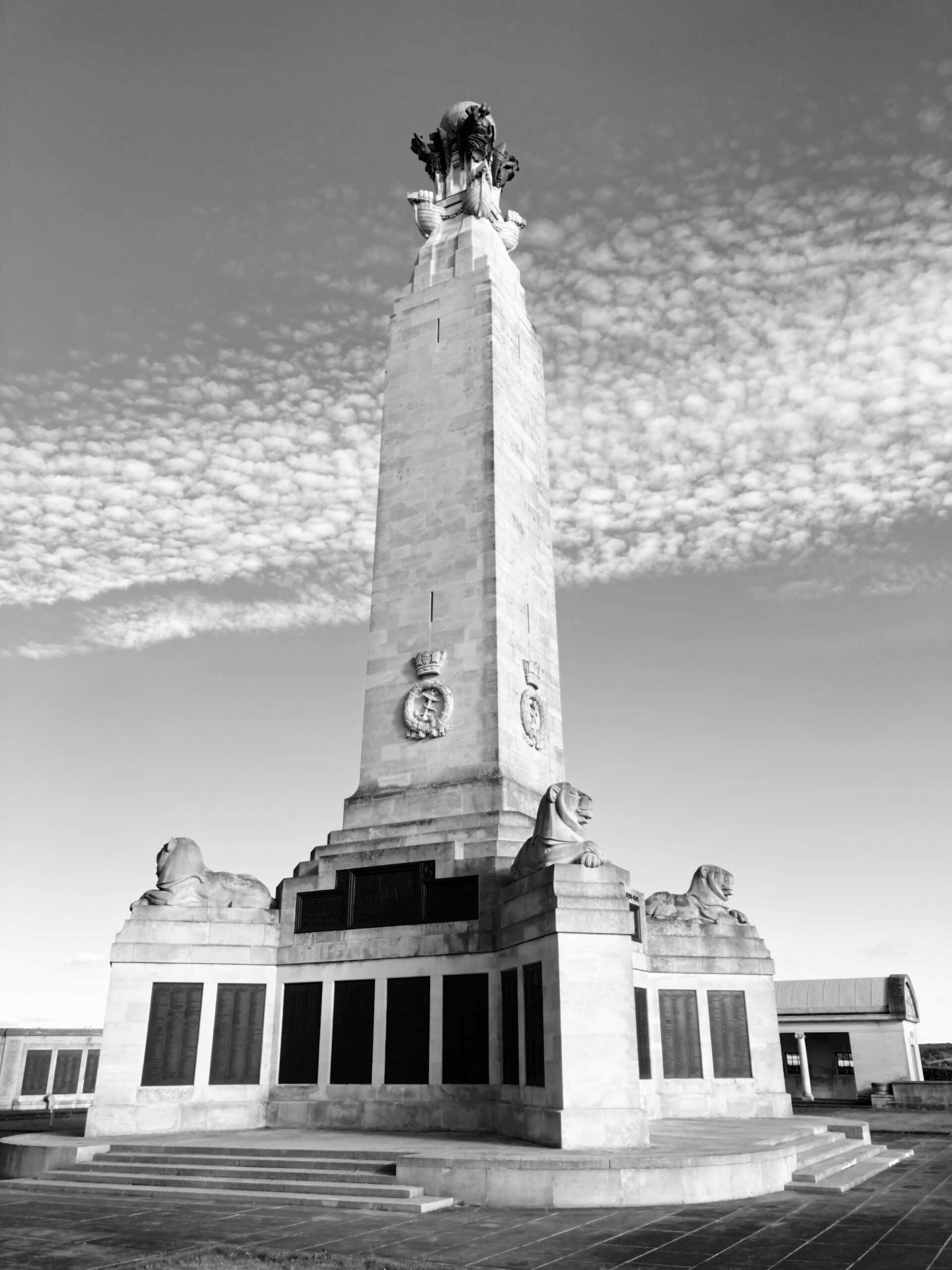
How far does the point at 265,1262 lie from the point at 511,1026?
9416 millimetres

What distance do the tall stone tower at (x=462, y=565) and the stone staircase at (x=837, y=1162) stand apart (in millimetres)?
7821

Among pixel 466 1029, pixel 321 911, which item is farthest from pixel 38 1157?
pixel 466 1029

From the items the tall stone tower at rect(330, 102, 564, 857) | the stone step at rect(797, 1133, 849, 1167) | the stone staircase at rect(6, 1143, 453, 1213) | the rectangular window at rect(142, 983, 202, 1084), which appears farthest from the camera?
the tall stone tower at rect(330, 102, 564, 857)

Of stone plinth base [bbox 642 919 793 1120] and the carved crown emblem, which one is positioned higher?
the carved crown emblem

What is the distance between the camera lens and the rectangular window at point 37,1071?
34.6m

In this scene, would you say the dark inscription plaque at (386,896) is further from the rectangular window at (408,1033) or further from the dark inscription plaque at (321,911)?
the rectangular window at (408,1033)

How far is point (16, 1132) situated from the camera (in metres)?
23.7

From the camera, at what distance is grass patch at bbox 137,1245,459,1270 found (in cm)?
909

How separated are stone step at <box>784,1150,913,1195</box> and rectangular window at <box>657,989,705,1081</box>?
4220mm

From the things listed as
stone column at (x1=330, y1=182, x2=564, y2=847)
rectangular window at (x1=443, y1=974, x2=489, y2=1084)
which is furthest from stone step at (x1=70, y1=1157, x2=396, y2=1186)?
stone column at (x1=330, y1=182, x2=564, y2=847)

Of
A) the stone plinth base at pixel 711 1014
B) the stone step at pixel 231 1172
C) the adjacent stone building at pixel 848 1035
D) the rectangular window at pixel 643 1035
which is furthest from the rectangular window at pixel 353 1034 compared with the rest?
the adjacent stone building at pixel 848 1035

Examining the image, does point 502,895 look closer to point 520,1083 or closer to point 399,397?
point 520,1083

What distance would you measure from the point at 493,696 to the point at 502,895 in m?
5.15

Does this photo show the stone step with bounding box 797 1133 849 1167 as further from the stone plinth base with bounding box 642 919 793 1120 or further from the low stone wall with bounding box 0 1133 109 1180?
the low stone wall with bounding box 0 1133 109 1180
